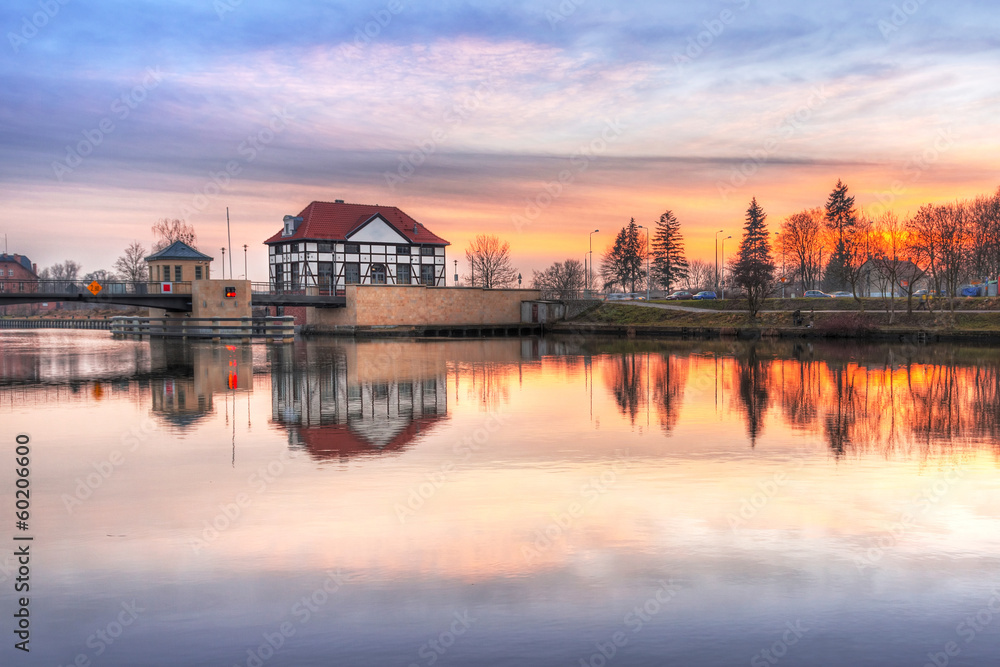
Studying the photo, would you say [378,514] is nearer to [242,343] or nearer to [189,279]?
[242,343]

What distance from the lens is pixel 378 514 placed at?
10.6 meters

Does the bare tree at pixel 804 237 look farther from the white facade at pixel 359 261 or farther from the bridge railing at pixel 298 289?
the bridge railing at pixel 298 289

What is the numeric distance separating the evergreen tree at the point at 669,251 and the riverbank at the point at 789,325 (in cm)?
4308

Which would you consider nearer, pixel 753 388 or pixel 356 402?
pixel 356 402

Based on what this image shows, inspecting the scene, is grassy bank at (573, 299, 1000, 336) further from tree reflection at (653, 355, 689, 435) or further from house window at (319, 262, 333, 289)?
house window at (319, 262, 333, 289)

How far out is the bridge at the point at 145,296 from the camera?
58156 millimetres

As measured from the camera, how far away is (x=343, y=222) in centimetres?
8369

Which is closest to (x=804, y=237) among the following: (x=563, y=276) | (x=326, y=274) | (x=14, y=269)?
(x=563, y=276)

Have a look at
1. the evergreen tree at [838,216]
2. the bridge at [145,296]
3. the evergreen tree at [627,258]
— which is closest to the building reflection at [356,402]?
the bridge at [145,296]

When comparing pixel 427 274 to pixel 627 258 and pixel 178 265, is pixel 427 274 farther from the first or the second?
pixel 627 258

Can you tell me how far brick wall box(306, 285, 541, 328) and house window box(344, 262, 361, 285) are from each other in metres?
8.36

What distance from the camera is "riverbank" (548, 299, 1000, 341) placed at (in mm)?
52244

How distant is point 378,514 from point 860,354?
120 ft

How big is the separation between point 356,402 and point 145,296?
149ft
